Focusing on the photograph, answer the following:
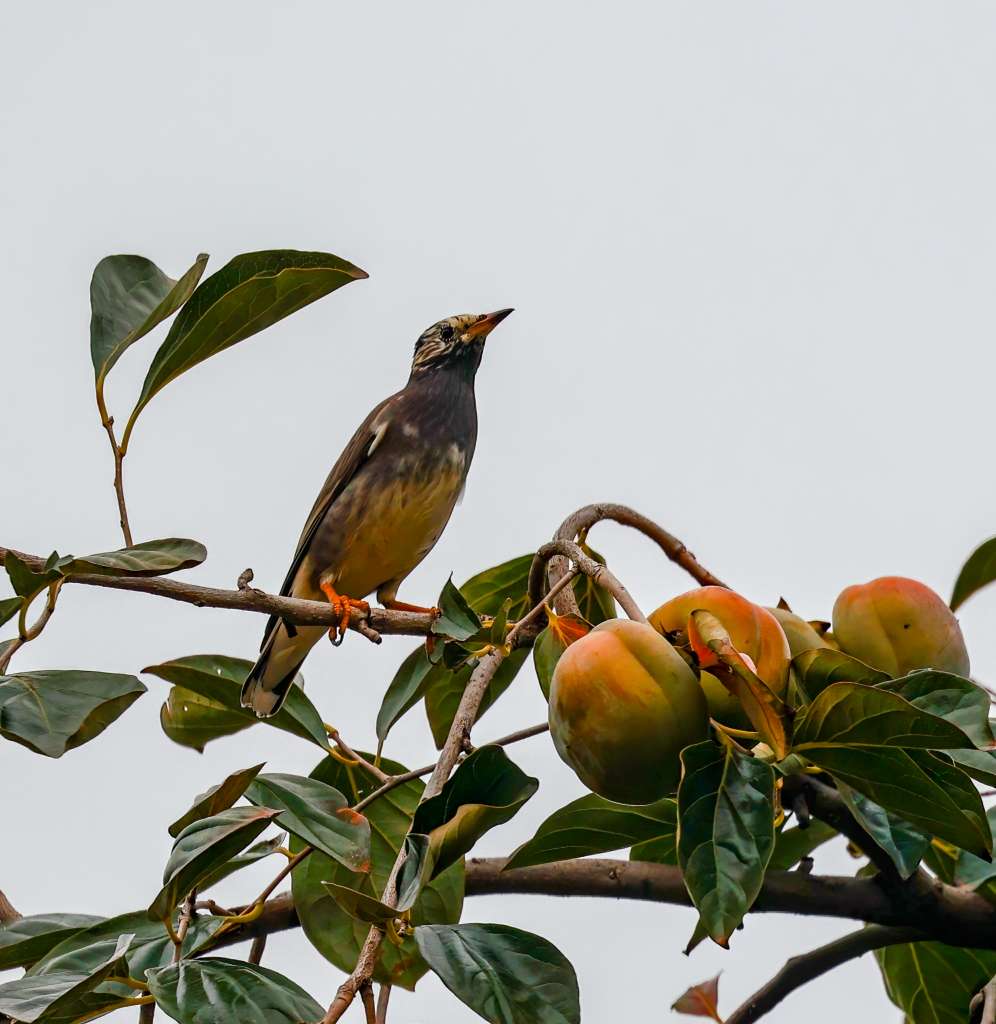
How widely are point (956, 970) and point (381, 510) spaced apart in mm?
2792

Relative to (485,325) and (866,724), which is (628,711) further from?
(485,325)

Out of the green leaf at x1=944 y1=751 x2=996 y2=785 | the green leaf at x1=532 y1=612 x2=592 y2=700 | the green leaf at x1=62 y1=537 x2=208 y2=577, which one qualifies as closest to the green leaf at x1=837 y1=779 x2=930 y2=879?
the green leaf at x1=944 y1=751 x2=996 y2=785

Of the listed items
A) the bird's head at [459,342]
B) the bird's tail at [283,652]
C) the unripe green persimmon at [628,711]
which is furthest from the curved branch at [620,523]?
the bird's head at [459,342]

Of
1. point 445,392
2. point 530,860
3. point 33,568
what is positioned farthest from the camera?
point 445,392

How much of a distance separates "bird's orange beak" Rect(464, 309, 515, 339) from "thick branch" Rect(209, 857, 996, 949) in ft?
12.4

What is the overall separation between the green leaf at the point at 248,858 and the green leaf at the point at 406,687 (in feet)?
2.02

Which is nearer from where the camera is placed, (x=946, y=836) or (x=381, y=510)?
(x=946, y=836)

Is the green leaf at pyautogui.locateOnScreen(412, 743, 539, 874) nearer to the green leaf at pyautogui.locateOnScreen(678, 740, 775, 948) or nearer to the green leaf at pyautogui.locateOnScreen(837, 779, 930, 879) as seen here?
the green leaf at pyautogui.locateOnScreen(678, 740, 775, 948)

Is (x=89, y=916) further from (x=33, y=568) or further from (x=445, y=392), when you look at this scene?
(x=445, y=392)

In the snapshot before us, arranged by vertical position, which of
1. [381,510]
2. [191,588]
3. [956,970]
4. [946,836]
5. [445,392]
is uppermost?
[445,392]

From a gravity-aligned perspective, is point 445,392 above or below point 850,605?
above

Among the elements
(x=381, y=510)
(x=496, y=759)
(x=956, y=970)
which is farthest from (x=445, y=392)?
(x=496, y=759)

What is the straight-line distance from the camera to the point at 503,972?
5.30ft

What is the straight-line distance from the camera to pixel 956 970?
2.54m
